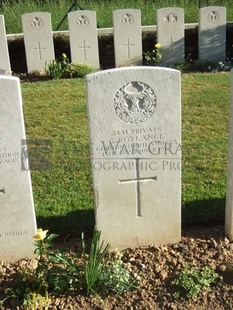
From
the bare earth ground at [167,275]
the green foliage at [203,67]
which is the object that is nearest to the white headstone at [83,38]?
the green foliage at [203,67]

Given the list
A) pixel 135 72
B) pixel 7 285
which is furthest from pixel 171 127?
pixel 7 285

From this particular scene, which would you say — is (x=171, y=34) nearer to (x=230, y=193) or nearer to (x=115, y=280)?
(x=230, y=193)

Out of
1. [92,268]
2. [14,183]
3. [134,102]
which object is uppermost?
[134,102]

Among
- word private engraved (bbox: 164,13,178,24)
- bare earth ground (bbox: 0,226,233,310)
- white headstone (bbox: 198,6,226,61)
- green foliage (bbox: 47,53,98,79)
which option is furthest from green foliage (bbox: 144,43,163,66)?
bare earth ground (bbox: 0,226,233,310)

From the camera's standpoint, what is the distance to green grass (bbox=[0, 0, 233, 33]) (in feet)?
38.3

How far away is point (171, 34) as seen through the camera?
32.0 feet

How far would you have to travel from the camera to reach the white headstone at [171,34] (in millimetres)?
9570

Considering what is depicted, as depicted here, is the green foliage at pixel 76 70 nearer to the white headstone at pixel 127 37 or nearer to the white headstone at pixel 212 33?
the white headstone at pixel 127 37

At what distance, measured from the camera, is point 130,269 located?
11.8 ft

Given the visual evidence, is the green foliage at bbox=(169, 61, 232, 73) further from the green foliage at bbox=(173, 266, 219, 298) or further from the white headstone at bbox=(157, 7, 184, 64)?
the green foliage at bbox=(173, 266, 219, 298)

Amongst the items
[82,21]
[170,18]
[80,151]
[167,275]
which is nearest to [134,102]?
[167,275]

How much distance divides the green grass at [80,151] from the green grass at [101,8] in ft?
12.4

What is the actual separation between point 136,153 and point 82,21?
6.36 meters

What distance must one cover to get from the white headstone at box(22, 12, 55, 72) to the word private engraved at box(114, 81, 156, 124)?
6.45 metres
